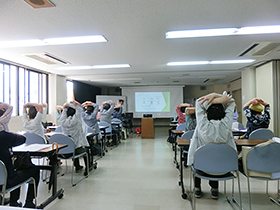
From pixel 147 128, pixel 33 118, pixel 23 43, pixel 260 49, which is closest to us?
pixel 33 118

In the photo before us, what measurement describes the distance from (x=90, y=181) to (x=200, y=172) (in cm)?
200

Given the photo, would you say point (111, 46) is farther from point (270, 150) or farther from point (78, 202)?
point (270, 150)

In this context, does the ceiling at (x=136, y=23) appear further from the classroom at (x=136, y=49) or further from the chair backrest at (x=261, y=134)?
the chair backrest at (x=261, y=134)

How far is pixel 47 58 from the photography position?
16.6 feet

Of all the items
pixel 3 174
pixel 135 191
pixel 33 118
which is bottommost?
pixel 135 191

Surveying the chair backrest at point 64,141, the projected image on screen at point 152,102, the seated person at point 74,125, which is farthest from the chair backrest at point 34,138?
the projected image on screen at point 152,102

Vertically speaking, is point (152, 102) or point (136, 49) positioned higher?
point (136, 49)

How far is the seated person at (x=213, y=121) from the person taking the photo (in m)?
2.03

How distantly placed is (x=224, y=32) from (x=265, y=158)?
101 inches

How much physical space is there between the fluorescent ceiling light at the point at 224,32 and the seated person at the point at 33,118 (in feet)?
9.57

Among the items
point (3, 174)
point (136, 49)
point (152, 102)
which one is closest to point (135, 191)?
point (3, 174)

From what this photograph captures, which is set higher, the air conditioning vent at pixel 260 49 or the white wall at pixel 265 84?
the air conditioning vent at pixel 260 49

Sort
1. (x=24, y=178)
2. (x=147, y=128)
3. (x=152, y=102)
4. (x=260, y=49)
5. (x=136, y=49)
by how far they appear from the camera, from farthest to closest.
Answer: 1. (x=152, y=102)
2. (x=147, y=128)
3. (x=260, y=49)
4. (x=136, y=49)
5. (x=24, y=178)

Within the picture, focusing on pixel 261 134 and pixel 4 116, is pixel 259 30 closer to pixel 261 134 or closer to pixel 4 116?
pixel 261 134
